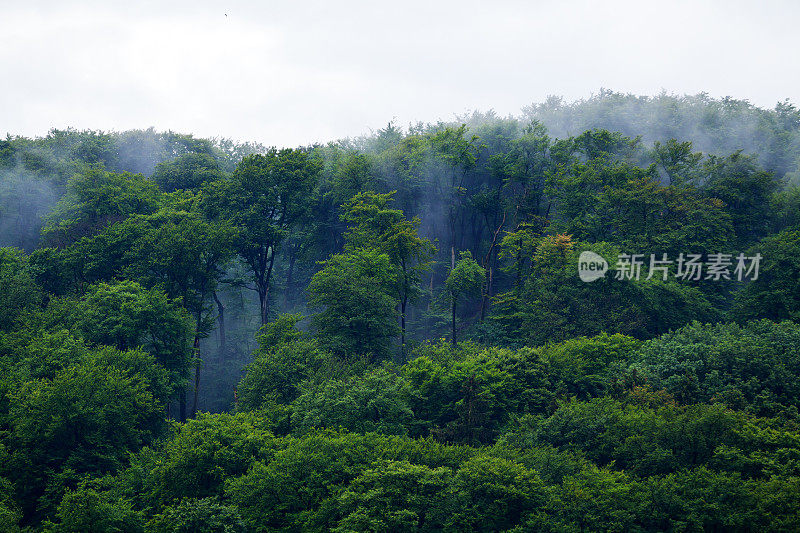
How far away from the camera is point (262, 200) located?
42.5 metres

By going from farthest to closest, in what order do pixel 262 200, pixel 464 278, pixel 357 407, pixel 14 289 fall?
1. pixel 262 200
2. pixel 464 278
3. pixel 14 289
4. pixel 357 407

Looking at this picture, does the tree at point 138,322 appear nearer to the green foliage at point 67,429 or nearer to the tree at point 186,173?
the green foliage at point 67,429

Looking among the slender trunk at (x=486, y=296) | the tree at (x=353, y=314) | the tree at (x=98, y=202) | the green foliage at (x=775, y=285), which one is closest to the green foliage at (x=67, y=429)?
the tree at (x=353, y=314)

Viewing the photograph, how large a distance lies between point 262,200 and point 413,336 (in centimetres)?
1600

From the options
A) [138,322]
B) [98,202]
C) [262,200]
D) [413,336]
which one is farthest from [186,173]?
[413,336]

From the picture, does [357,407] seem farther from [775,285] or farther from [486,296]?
[775,285]

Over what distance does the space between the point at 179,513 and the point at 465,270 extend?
82.2 feet

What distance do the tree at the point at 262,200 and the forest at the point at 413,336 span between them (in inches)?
8.7

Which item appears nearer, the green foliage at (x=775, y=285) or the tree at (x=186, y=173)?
the green foliage at (x=775, y=285)

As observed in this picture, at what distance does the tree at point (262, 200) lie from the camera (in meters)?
42.1

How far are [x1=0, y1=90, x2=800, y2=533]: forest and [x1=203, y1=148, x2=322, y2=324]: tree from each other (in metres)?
0.22

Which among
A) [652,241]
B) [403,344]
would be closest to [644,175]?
[652,241]

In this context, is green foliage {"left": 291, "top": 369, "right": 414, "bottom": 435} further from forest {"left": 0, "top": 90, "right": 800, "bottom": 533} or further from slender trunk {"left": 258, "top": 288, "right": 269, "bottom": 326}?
slender trunk {"left": 258, "top": 288, "right": 269, "bottom": 326}

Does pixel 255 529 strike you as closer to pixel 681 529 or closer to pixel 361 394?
pixel 361 394
